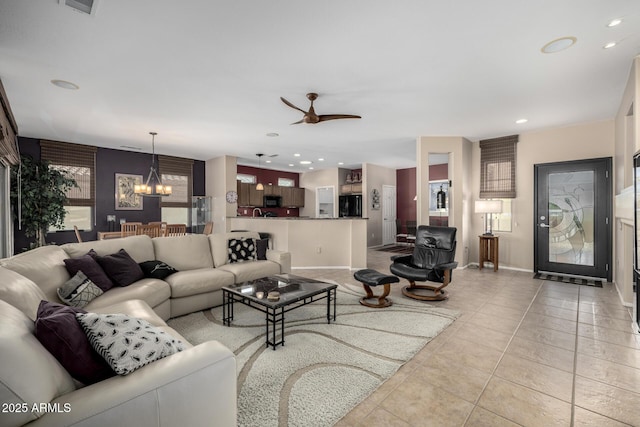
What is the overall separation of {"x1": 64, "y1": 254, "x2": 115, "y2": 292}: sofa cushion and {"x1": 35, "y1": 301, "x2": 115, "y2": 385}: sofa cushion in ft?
5.71

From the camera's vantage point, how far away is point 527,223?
559 centimetres

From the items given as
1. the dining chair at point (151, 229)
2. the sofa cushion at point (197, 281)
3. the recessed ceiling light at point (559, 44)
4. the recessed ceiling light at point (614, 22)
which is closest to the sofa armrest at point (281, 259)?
the sofa cushion at point (197, 281)

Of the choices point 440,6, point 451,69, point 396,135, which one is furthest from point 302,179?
point 440,6

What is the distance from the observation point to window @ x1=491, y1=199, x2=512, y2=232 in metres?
5.84

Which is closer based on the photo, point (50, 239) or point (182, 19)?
point (182, 19)

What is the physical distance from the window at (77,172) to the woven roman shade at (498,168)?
27.7 feet

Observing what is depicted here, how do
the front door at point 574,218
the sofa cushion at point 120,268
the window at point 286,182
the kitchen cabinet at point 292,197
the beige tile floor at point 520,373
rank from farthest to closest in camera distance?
the window at point 286,182, the kitchen cabinet at point 292,197, the front door at point 574,218, the sofa cushion at point 120,268, the beige tile floor at point 520,373

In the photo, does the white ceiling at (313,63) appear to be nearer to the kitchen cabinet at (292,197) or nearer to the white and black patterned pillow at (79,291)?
the white and black patterned pillow at (79,291)

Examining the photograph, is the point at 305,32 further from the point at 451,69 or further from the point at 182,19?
the point at 451,69

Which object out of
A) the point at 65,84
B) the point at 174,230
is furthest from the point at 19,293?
the point at 174,230

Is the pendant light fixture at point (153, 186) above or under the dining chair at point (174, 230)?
above

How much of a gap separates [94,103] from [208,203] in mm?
4304

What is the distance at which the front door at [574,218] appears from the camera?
484 centimetres

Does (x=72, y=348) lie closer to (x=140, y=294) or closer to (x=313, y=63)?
(x=140, y=294)
